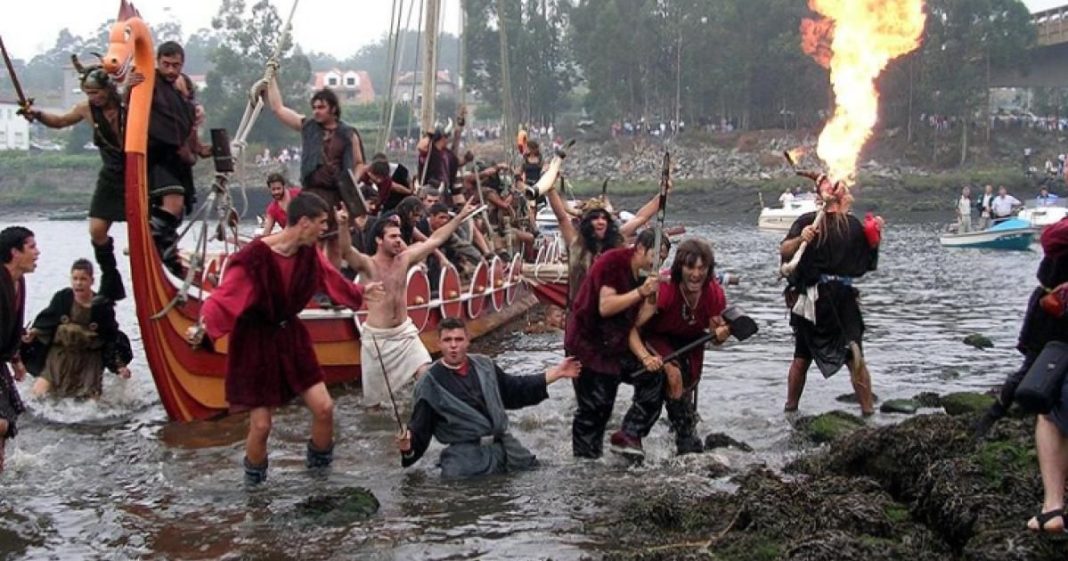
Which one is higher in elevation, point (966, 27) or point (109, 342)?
point (966, 27)

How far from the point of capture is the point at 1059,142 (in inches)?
2896

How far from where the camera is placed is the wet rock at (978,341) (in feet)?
52.7

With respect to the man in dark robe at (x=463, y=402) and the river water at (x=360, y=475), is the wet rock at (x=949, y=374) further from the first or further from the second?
the man in dark robe at (x=463, y=402)

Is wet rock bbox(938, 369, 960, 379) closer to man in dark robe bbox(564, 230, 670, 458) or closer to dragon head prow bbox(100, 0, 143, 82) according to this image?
man in dark robe bbox(564, 230, 670, 458)

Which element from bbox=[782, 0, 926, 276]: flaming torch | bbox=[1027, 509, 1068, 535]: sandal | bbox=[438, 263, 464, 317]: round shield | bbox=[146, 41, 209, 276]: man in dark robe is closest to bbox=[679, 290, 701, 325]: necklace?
bbox=[1027, 509, 1068, 535]: sandal

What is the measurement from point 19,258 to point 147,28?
3.00 m

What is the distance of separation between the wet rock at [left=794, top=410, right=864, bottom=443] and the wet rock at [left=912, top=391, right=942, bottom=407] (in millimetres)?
1278

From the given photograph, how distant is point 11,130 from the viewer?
96500 mm

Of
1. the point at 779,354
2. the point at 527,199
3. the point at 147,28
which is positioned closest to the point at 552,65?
the point at 527,199

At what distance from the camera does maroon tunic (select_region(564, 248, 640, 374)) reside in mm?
8570

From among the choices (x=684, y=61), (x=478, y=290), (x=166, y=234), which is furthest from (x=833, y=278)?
(x=684, y=61)

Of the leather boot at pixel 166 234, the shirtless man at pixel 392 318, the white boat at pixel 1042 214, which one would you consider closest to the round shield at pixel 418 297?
the shirtless man at pixel 392 318

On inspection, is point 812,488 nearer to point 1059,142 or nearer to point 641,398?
point 641,398

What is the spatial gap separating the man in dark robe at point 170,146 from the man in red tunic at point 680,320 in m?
3.99
